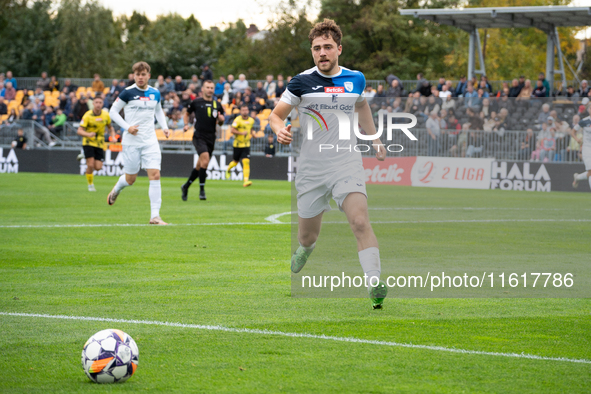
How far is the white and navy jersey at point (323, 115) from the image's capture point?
6469 mm

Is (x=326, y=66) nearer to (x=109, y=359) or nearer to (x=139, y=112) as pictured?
(x=109, y=359)

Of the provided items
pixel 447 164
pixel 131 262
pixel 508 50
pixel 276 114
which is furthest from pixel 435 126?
pixel 508 50

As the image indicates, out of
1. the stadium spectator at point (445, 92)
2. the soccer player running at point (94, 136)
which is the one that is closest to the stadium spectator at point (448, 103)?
the stadium spectator at point (445, 92)

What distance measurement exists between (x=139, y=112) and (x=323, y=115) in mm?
6899

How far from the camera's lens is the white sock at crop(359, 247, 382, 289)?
6.11m

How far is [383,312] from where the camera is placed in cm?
606

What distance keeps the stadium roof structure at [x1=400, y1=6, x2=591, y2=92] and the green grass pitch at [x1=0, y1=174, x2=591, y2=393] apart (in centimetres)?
1718

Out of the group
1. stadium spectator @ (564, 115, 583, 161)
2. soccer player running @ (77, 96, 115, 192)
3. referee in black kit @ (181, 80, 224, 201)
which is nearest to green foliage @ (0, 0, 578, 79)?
stadium spectator @ (564, 115, 583, 161)

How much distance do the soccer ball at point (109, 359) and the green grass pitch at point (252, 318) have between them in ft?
0.22

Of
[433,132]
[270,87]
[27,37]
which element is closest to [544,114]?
[433,132]

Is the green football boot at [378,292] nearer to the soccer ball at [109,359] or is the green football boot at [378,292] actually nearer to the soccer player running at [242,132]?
the soccer ball at [109,359]

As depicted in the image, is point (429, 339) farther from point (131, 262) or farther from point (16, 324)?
point (131, 262)

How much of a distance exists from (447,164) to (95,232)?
980 cm

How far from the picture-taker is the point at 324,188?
6.48 metres
